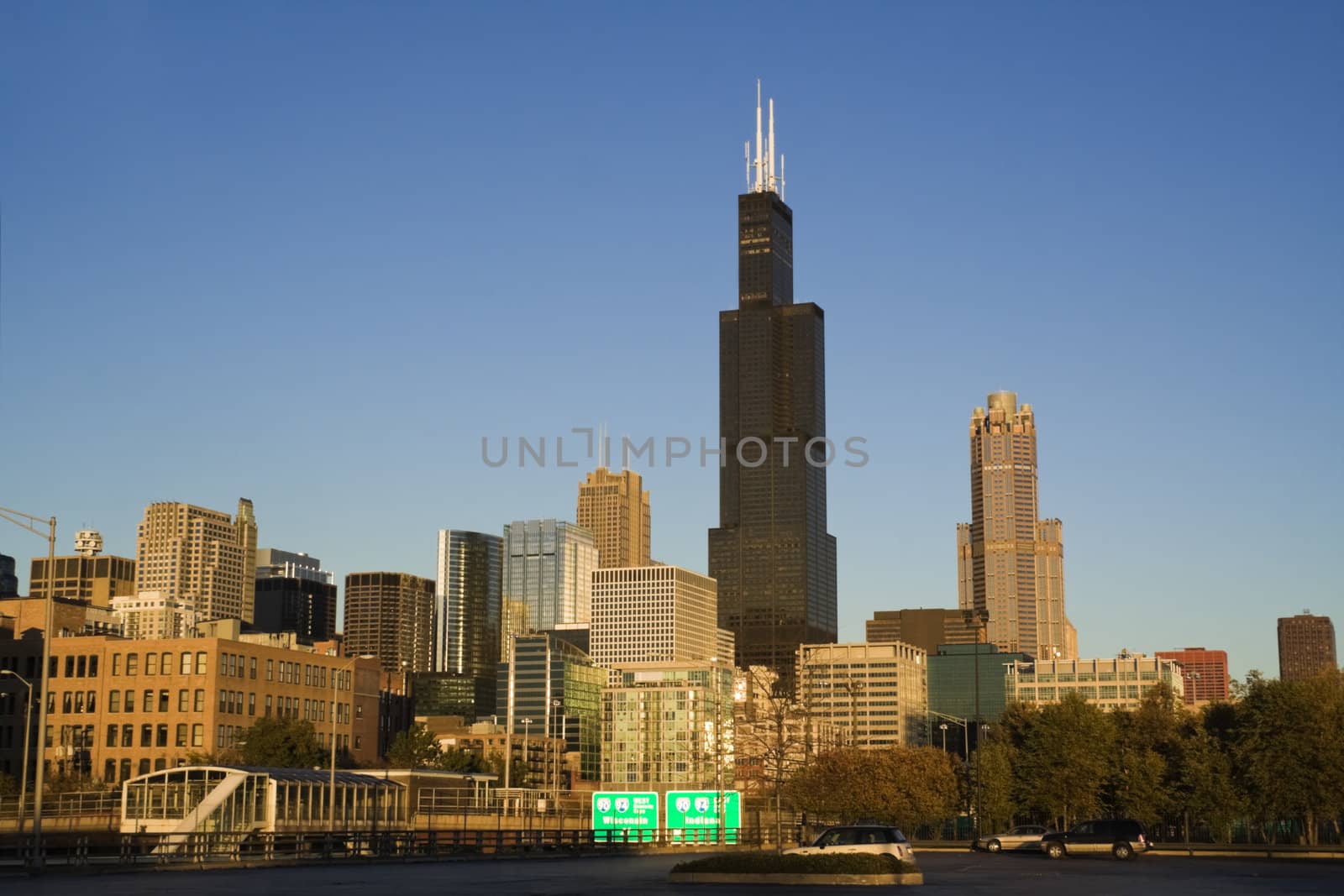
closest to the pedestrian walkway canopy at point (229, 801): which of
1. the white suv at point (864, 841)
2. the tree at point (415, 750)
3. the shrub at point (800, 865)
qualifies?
the white suv at point (864, 841)

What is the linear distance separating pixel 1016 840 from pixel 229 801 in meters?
41.9

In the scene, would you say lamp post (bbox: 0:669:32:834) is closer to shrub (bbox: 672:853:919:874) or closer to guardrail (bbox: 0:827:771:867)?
guardrail (bbox: 0:827:771:867)

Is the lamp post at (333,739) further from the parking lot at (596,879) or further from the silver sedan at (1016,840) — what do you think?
the silver sedan at (1016,840)

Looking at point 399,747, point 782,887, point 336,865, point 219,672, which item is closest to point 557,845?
point 336,865

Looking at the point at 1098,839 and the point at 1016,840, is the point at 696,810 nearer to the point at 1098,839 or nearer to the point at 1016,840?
the point at 1098,839

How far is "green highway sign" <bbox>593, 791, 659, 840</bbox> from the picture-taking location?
232 feet

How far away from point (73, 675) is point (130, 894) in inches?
4683

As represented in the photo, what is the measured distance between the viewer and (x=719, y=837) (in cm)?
7144

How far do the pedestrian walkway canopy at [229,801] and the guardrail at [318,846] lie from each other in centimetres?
110

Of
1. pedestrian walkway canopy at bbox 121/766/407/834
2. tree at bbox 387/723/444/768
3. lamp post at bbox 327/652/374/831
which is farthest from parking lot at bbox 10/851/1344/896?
tree at bbox 387/723/444/768

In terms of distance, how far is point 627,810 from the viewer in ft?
233

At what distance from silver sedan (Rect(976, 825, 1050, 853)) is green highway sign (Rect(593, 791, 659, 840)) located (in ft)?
74.5

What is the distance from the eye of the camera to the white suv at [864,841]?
2007 inches

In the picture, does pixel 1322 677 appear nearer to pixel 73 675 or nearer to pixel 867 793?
pixel 867 793
